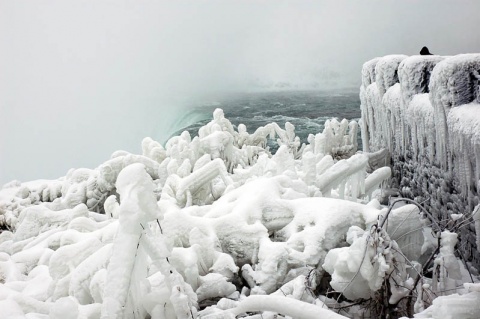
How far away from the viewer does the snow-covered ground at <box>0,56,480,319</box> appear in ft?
5.64

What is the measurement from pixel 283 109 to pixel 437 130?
31.1 ft

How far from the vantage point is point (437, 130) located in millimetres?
3082

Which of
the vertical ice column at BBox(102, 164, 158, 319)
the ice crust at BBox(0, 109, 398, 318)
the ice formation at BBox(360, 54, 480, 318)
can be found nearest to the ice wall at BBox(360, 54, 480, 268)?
the ice formation at BBox(360, 54, 480, 318)

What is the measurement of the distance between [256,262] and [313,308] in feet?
3.92

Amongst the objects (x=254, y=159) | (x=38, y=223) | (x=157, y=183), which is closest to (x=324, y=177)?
(x=157, y=183)

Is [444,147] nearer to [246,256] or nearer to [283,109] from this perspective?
[246,256]

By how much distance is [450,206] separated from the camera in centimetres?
321

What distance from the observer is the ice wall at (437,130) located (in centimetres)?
268

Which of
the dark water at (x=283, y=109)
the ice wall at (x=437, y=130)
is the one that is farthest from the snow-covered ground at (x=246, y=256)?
the dark water at (x=283, y=109)

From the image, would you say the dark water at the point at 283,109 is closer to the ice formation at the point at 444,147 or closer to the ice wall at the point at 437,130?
the ice wall at the point at 437,130

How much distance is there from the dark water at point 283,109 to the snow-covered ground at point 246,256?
737 cm

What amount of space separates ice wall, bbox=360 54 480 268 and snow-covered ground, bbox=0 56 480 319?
0.11m

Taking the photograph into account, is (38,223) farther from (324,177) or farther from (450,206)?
(450,206)

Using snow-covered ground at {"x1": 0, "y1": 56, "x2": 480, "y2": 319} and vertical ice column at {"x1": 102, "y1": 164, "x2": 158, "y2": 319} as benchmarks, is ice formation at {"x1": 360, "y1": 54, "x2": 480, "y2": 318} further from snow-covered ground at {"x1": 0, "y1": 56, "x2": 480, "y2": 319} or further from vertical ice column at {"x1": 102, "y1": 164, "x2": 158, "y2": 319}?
vertical ice column at {"x1": 102, "y1": 164, "x2": 158, "y2": 319}
